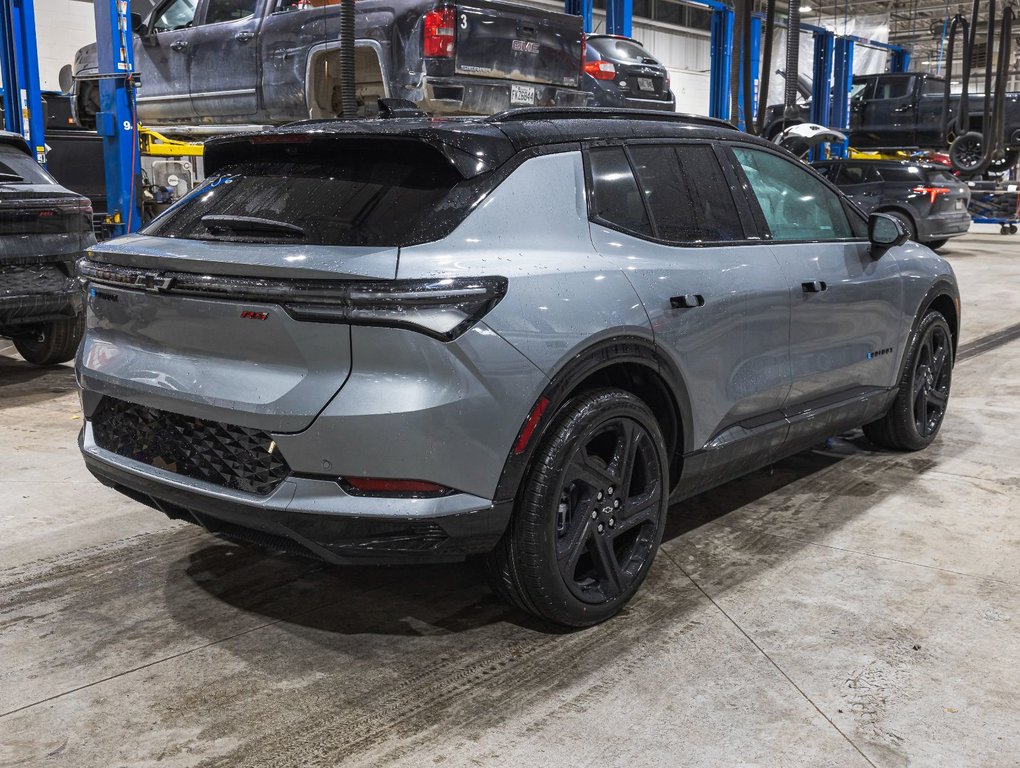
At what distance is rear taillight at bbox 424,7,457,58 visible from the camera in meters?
8.17

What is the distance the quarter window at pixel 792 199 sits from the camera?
165 inches

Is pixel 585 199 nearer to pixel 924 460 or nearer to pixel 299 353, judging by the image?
pixel 299 353

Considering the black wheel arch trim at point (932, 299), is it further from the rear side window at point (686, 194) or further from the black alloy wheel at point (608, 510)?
the black alloy wheel at point (608, 510)

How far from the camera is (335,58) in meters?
8.93

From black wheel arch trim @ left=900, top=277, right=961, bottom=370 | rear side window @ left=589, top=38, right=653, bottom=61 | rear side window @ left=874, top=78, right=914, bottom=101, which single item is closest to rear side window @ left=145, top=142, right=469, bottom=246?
black wheel arch trim @ left=900, top=277, right=961, bottom=370

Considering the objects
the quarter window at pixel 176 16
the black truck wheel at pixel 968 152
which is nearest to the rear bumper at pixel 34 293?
the quarter window at pixel 176 16

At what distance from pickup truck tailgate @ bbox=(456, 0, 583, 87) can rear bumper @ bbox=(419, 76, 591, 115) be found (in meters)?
0.07

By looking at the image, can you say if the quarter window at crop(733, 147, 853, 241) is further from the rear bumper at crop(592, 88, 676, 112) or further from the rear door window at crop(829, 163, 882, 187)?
the rear door window at crop(829, 163, 882, 187)

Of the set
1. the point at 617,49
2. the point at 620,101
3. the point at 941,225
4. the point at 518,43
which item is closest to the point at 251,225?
the point at 518,43

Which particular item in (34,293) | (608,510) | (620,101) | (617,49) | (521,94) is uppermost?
(617,49)

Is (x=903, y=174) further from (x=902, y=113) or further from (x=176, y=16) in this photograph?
(x=176, y=16)

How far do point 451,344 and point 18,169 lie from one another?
5308mm

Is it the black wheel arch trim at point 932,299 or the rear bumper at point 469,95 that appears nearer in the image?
the black wheel arch trim at point 932,299

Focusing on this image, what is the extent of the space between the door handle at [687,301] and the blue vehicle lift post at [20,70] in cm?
811
